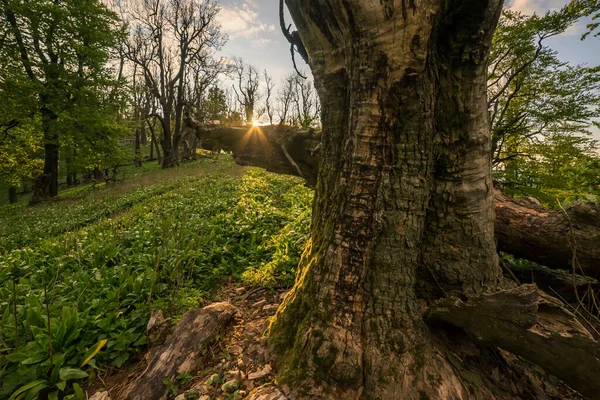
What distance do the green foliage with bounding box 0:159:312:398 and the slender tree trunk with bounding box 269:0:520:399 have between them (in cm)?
134

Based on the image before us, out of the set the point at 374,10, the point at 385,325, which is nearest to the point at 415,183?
the point at 385,325

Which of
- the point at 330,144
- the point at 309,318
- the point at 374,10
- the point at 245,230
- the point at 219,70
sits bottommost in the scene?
the point at 245,230

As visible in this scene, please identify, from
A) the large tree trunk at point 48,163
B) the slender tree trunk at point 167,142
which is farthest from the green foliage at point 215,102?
the large tree trunk at point 48,163

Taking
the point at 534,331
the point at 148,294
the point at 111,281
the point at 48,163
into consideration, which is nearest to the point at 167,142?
the point at 48,163

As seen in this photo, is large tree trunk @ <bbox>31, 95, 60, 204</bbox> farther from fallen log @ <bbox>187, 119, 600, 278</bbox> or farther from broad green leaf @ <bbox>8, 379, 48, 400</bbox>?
broad green leaf @ <bbox>8, 379, 48, 400</bbox>

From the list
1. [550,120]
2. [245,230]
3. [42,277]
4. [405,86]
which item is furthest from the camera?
[550,120]

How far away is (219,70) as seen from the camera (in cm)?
2894

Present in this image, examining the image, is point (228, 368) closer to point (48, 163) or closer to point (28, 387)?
point (28, 387)

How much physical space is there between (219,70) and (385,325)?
32.4m

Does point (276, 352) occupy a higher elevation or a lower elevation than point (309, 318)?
lower

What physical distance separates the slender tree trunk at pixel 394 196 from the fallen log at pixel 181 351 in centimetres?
73

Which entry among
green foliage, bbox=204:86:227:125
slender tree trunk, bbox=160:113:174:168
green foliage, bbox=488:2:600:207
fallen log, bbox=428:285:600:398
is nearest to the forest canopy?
fallen log, bbox=428:285:600:398

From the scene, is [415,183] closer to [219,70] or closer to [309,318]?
[309,318]

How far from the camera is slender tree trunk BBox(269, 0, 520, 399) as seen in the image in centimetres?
166
